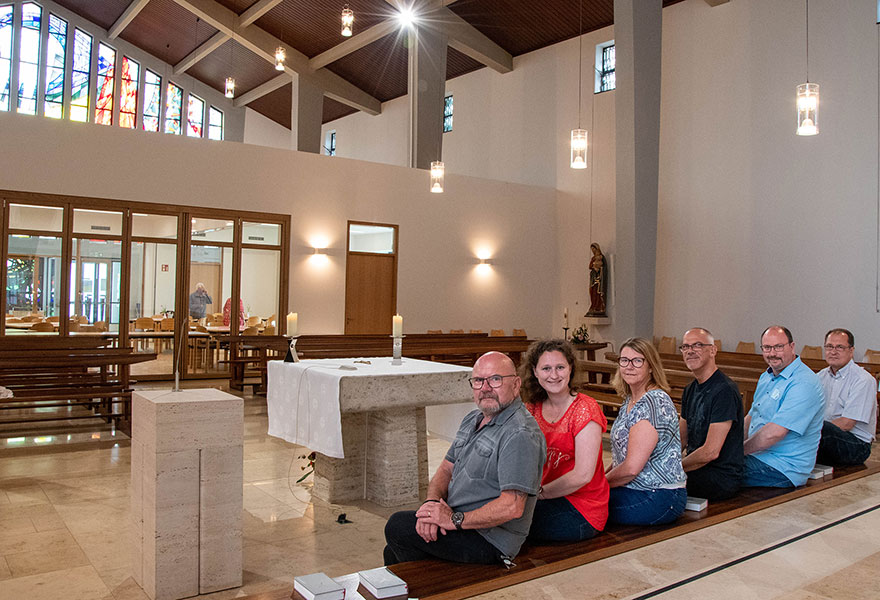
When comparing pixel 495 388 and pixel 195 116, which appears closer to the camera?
pixel 495 388

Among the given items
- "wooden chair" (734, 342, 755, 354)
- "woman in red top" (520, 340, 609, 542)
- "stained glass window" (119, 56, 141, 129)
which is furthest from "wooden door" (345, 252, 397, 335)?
"woman in red top" (520, 340, 609, 542)

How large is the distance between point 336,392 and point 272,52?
11.5 metres

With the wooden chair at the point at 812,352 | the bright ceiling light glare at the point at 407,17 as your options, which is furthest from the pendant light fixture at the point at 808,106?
the bright ceiling light glare at the point at 407,17

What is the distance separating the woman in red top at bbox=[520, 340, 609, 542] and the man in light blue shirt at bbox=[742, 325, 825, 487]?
47.0 inches

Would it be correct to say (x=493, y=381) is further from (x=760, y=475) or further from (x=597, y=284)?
(x=597, y=284)

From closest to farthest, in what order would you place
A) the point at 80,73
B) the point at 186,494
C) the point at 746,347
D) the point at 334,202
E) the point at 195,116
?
the point at 186,494
the point at 746,347
the point at 334,202
the point at 80,73
the point at 195,116

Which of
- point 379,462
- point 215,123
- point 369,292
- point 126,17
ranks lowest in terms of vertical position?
point 379,462

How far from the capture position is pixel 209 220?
967 cm

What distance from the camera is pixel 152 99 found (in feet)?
54.4

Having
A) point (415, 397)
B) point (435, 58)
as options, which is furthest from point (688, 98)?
point (415, 397)

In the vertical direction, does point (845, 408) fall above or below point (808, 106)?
below

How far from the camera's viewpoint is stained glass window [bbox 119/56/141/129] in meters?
15.9

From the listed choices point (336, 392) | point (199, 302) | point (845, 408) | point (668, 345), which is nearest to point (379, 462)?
point (336, 392)

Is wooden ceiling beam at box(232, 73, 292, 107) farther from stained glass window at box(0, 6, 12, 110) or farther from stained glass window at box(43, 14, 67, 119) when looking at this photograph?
stained glass window at box(0, 6, 12, 110)
